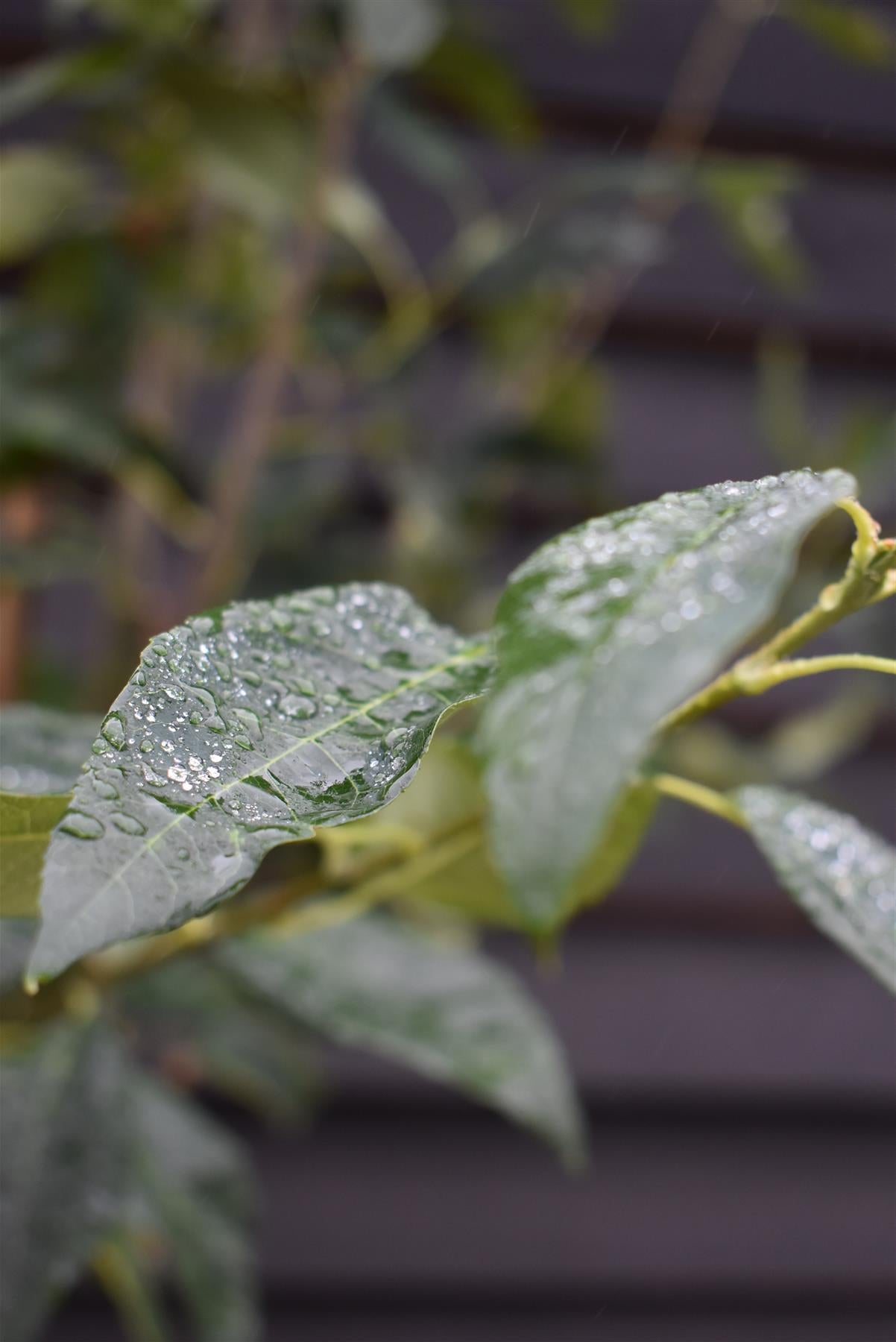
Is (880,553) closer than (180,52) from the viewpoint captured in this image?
Yes

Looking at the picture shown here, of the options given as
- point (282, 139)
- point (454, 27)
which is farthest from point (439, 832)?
point (454, 27)

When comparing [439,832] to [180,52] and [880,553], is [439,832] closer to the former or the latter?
[880,553]

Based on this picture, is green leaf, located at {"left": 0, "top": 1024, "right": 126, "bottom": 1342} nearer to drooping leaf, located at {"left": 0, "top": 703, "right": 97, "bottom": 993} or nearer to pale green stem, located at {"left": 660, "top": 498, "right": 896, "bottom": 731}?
drooping leaf, located at {"left": 0, "top": 703, "right": 97, "bottom": 993}

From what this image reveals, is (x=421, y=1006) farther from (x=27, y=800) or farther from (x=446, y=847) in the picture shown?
(x=27, y=800)

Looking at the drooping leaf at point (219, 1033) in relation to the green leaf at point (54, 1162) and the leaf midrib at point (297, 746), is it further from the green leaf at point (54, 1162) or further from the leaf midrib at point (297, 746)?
the leaf midrib at point (297, 746)

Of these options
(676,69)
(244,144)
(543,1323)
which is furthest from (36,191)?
(543,1323)

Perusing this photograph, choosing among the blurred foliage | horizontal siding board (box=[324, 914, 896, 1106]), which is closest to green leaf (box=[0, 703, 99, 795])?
the blurred foliage
